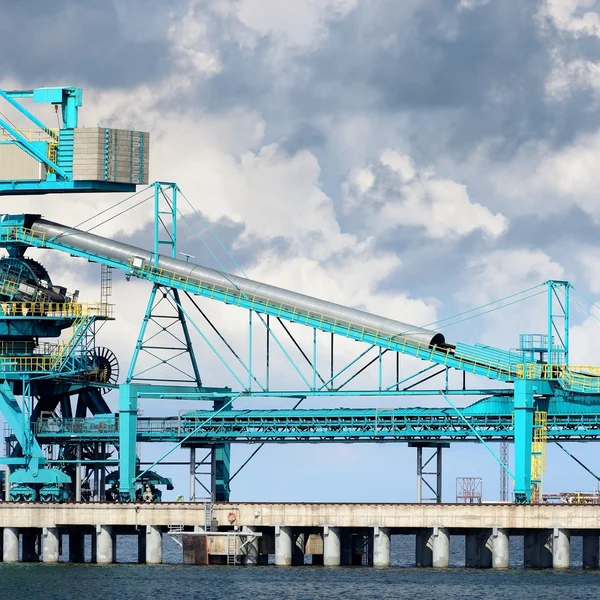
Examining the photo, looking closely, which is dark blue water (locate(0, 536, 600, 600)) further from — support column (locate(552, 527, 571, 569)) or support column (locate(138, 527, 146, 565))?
support column (locate(138, 527, 146, 565))

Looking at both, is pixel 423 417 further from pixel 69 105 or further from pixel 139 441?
pixel 69 105

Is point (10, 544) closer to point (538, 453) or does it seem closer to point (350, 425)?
point (350, 425)

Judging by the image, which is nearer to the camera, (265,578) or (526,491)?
(265,578)

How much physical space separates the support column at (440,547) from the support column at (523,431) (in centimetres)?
850

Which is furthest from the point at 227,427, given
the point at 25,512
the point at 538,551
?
the point at 538,551

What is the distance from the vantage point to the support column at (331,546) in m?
124

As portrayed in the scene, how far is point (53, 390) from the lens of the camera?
145 m

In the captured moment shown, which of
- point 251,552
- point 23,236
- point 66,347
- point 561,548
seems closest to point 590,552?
point 561,548

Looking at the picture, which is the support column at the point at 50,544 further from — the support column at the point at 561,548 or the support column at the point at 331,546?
the support column at the point at 561,548

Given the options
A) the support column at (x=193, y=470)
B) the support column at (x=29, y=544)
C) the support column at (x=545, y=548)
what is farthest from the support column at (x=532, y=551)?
the support column at (x=29, y=544)

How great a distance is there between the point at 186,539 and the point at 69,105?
121ft

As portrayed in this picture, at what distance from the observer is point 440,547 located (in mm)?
123438

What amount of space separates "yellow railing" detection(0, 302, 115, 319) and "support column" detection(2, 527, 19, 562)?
1805 cm

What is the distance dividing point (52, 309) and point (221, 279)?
1427cm
